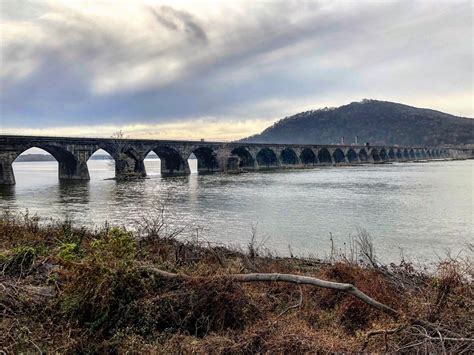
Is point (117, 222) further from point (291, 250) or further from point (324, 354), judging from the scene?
point (324, 354)

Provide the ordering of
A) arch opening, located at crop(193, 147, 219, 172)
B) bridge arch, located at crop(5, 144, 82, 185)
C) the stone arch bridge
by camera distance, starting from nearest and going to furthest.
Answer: bridge arch, located at crop(5, 144, 82, 185) → the stone arch bridge → arch opening, located at crop(193, 147, 219, 172)

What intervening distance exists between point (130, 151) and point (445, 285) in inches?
2026

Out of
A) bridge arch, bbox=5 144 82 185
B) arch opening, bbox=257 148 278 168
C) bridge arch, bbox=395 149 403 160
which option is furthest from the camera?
bridge arch, bbox=395 149 403 160

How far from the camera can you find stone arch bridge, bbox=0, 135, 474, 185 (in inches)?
1630

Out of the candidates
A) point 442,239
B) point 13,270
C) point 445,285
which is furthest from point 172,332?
point 442,239

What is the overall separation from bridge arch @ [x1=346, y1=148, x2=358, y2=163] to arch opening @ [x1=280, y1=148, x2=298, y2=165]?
22.1 meters

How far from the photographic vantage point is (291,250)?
1207cm

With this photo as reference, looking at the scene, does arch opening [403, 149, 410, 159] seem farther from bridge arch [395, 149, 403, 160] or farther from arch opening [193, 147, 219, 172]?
arch opening [193, 147, 219, 172]

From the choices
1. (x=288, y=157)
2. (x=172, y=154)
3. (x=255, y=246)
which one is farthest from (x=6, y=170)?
(x=288, y=157)

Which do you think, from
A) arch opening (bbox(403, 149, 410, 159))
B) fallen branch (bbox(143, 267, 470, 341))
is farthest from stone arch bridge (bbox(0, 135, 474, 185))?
fallen branch (bbox(143, 267, 470, 341))

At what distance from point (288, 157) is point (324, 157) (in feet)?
40.6

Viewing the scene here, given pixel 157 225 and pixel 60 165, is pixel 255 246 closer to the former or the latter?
pixel 157 225

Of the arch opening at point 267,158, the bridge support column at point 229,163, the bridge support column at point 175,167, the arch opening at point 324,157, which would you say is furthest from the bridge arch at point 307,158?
the bridge support column at point 175,167

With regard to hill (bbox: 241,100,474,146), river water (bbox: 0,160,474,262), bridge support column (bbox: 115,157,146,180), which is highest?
hill (bbox: 241,100,474,146)
